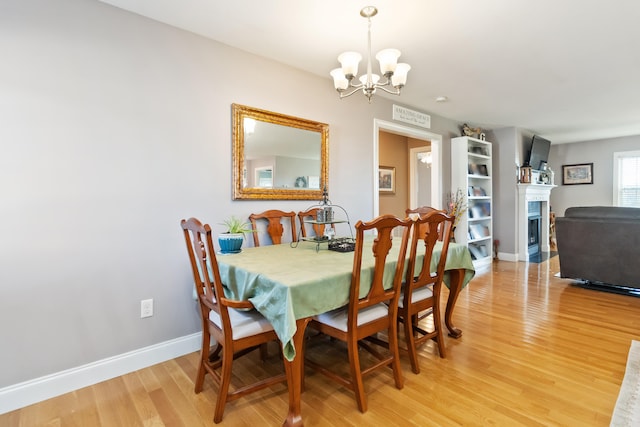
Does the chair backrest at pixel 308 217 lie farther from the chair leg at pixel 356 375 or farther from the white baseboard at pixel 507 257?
the white baseboard at pixel 507 257

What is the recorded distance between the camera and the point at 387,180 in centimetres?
623

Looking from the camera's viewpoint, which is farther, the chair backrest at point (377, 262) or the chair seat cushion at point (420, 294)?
the chair seat cushion at point (420, 294)

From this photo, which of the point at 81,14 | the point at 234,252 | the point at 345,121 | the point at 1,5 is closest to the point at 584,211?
the point at 345,121

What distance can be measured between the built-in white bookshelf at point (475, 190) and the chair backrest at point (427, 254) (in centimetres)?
303

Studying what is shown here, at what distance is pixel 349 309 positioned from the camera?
1.72 metres

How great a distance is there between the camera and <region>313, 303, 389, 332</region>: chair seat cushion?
70.5 inches

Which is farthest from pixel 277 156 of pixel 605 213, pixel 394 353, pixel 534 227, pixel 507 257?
pixel 534 227

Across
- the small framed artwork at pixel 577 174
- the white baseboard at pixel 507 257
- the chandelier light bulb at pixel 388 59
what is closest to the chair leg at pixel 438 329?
the chandelier light bulb at pixel 388 59

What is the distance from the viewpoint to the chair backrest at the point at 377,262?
Answer: 1628 mm

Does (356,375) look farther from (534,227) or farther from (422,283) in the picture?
(534,227)

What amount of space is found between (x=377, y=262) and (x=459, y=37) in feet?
6.51

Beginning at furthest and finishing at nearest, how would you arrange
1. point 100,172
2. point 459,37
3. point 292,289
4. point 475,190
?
point 475,190 → point 459,37 → point 100,172 → point 292,289

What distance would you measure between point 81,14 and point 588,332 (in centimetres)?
442

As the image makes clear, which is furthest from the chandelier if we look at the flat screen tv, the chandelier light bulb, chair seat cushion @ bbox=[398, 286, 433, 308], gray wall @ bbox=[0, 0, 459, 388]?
the flat screen tv
